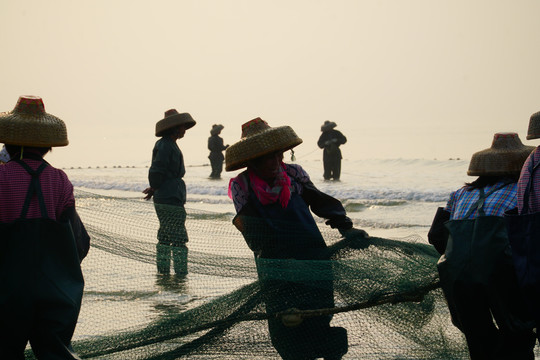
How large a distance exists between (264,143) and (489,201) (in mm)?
1149

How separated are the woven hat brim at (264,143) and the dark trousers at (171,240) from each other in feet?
2.32

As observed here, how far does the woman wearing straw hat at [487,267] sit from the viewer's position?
9.56ft

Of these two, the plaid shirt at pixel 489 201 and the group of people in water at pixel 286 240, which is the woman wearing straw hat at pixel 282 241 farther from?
the plaid shirt at pixel 489 201

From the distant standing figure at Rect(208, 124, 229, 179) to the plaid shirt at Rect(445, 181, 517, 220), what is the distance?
18.1m

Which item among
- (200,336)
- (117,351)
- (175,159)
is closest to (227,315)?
(200,336)

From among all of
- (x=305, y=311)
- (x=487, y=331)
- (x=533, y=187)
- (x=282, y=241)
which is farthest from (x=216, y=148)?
(x=533, y=187)

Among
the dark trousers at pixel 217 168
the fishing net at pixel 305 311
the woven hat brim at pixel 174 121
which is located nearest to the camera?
the fishing net at pixel 305 311

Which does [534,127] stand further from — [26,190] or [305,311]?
[26,190]

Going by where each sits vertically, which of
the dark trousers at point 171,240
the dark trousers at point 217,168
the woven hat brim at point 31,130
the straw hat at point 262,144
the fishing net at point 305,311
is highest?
the woven hat brim at point 31,130

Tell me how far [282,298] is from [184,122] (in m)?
3.01

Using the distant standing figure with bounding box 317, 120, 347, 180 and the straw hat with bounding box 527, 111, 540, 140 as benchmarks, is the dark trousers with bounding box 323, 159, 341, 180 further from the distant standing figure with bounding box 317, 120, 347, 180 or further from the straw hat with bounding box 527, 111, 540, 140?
the straw hat with bounding box 527, 111, 540, 140

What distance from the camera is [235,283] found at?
4242 millimetres

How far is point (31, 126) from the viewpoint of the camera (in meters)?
3.06

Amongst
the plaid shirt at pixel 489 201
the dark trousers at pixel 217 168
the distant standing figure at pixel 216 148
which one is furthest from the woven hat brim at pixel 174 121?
the dark trousers at pixel 217 168
